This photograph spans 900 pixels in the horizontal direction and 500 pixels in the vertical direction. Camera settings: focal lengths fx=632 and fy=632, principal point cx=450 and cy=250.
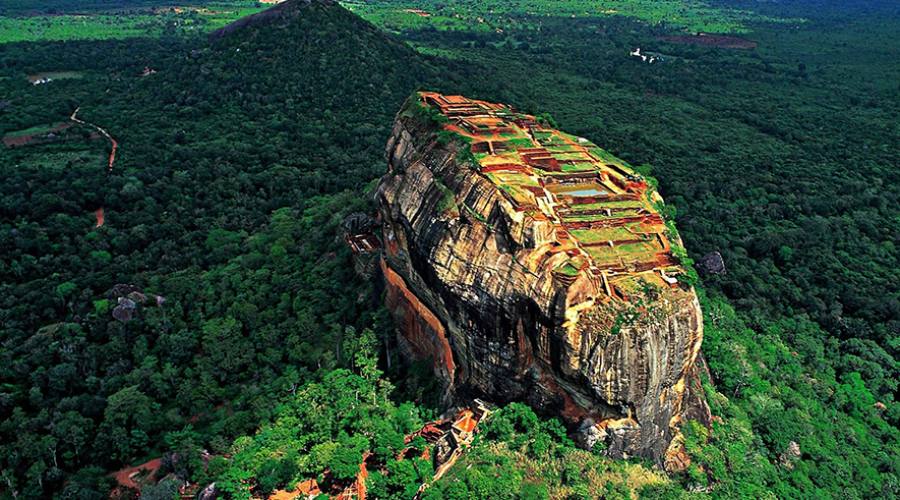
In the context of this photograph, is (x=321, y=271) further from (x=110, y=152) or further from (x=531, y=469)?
(x=110, y=152)

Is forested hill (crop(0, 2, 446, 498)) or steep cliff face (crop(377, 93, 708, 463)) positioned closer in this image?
steep cliff face (crop(377, 93, 708, 463))

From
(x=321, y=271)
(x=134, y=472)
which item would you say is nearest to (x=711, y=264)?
(x=321, y=271)

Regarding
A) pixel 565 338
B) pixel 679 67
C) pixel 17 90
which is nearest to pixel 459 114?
pixel 565 338

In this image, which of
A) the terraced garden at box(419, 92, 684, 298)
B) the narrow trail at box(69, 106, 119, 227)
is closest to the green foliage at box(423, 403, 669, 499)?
the terraced garden at box(419, 92, 684, 298)

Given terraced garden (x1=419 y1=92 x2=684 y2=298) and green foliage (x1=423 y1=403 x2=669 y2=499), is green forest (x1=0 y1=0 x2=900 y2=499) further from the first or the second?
terraced garden (x1=419 y1=92 x2=684 y2=298)

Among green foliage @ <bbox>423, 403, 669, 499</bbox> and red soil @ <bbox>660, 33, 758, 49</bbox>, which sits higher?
red soil @ <bbox>660, 33, 758, 49</bbox>

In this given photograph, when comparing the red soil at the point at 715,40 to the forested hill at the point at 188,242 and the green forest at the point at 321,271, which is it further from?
the forested hill at the point at 188,242

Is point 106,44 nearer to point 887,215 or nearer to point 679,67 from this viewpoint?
point 679,67
